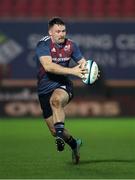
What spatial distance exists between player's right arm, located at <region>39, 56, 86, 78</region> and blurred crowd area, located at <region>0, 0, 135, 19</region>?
11633 mm

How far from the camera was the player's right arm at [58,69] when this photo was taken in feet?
29.0

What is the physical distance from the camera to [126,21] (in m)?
19.3

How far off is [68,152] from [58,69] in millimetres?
2402

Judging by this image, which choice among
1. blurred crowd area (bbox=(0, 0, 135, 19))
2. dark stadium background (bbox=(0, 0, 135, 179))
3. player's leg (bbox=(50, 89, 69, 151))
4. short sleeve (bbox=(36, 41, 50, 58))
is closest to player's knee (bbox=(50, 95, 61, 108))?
player's leg (bbox=(50, 89, 69, 151))

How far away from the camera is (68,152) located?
1106 cm

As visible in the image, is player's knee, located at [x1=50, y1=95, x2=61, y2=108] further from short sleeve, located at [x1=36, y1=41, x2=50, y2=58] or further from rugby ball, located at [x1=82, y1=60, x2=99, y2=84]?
short sleeve, located at [x1=36, y1=41, x2=50, y2=58]

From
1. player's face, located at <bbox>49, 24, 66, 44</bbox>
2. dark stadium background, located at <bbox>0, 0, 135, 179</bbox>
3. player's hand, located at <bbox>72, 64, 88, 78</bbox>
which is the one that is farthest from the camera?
dark stadium background, located at <bbox>0, 0, 135, 179</bbox>

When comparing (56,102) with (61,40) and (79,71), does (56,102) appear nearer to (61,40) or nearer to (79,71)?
(79,71)

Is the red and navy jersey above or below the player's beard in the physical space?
below

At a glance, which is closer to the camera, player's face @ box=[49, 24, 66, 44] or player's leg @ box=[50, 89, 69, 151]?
player's leg @ box=[50, 89, 69, 151]

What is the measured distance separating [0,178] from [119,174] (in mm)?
1307

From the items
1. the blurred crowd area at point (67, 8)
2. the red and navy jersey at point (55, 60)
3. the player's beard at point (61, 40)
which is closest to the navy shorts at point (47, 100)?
the red and navy jersey at point (55, 60)

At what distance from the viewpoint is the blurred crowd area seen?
67.9 feet

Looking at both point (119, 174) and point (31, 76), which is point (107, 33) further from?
point (119, 174)
